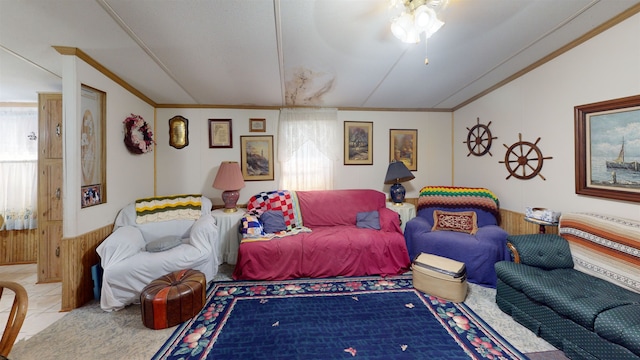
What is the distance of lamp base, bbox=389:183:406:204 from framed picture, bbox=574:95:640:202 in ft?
5.98

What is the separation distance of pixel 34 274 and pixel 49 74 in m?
2.40

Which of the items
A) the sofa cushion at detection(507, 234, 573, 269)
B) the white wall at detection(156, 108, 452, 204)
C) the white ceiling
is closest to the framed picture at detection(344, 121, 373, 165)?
the white wall at detection(156, 108, 452, 204)

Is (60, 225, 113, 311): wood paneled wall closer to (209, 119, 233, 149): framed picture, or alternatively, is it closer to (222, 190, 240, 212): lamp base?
(222, 190, 240, 212): lamp base

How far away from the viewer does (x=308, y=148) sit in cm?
371

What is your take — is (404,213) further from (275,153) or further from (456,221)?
(275,153)

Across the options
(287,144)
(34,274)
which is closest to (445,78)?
(287,144)

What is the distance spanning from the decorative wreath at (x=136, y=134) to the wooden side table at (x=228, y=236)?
1233mm

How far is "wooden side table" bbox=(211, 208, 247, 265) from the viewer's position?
3.10m

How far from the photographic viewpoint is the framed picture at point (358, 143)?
3798 millimetres

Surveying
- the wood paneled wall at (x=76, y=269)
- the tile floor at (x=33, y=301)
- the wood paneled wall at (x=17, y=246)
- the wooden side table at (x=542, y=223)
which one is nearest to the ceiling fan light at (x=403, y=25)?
the wooden side table at (x=542, y=223)

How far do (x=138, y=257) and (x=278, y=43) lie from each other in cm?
232

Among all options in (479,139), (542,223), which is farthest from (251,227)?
(479,139)

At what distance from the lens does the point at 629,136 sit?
5.83ft

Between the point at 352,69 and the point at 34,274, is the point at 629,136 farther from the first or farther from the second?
the point at 34,274
